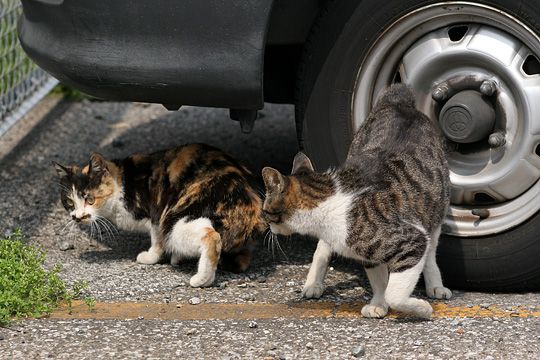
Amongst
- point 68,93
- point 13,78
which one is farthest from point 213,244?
point 68,93

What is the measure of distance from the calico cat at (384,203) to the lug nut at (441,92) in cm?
12

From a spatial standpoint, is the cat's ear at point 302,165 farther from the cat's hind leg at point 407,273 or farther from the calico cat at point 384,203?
the cat's hind leg at point 407,273

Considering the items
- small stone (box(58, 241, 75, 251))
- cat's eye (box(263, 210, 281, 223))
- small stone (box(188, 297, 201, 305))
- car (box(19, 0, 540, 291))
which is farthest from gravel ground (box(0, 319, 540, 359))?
small stone (box(58, 241, 75, 251))

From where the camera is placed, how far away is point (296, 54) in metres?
5.36

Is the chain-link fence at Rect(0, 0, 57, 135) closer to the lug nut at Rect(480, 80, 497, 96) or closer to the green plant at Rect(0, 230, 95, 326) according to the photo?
the green plant at Rect(0, 230, 95, 326)

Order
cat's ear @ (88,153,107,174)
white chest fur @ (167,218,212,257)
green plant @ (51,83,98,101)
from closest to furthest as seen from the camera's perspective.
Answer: white chest fur @ (167,218,212,257), cat's ear @ (88,153,107,174), green plant @ (51,83,98,101)

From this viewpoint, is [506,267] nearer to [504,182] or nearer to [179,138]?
[504,182]

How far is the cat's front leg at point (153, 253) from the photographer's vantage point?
5344mm

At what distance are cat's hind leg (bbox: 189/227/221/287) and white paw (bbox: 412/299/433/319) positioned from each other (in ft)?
3.56

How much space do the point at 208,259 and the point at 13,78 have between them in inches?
121

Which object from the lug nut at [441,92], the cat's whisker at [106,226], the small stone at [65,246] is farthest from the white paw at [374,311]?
the small stone at [65,246]

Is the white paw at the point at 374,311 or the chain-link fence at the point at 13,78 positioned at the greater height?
the chain-link fence at the point at 13,78

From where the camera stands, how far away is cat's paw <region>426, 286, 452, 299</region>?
4.81 m

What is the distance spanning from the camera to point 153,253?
17.6 feet
